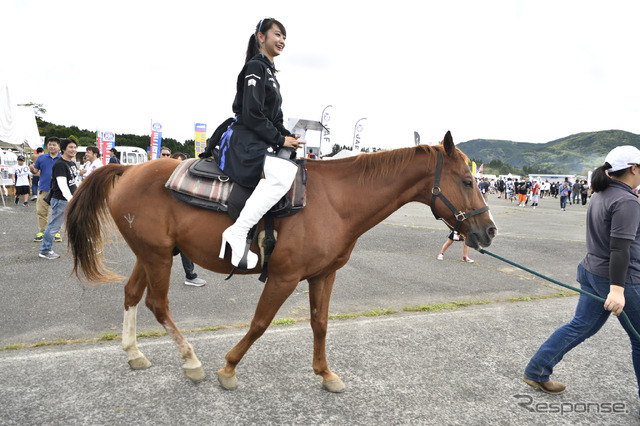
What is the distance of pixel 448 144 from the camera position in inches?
121

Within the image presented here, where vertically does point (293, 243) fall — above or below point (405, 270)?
above

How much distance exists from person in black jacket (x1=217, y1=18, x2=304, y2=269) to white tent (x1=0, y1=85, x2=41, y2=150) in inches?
947

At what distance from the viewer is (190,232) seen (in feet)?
10.0

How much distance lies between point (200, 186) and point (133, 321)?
157 cm

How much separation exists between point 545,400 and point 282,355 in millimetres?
2416

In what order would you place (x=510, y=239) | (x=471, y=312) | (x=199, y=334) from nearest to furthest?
1. (x=199, y=334)
2. (x=471, y=312)
3. (x=510, y=239)

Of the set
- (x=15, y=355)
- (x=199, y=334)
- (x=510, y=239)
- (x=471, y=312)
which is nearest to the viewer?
(x=15, y=355)

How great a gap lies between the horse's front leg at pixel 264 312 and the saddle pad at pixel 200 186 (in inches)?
31.2

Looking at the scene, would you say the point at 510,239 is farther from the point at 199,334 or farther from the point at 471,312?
the point at 199,334

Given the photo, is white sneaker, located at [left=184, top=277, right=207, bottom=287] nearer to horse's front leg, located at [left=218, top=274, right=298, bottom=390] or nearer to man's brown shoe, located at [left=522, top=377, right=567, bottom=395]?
horse's front leg, located at [left=218, top=274, right=298, bottom=390]

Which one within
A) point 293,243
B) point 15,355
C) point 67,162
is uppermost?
point 67,162

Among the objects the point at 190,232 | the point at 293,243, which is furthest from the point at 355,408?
the point at 190,232

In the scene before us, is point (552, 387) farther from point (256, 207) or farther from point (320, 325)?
point (256, 207)


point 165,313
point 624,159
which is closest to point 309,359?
point 165,313
